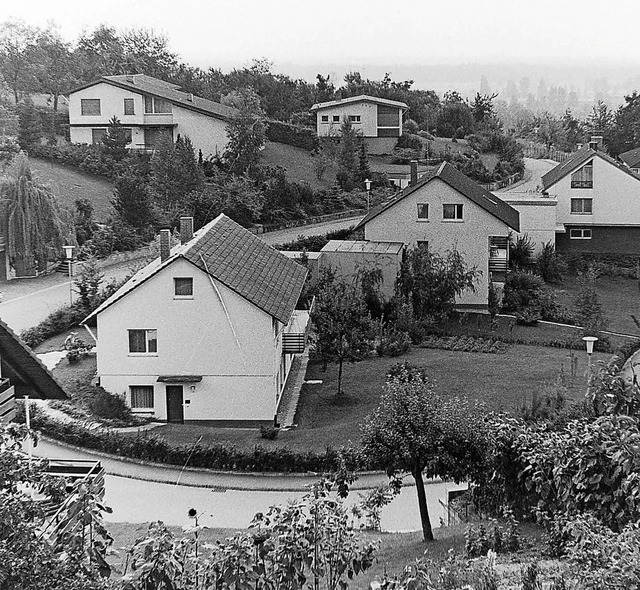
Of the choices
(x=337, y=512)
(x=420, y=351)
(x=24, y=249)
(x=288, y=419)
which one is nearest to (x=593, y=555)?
(x=337, y=512)

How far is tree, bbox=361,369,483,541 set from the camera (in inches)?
540

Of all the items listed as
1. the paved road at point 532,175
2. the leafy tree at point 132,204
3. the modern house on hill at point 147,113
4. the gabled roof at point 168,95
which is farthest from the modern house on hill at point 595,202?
the leafy tree at point 132,204

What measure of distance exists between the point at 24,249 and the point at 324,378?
14048 millimetres

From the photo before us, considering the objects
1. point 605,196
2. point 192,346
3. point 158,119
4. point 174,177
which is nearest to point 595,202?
point 605,196

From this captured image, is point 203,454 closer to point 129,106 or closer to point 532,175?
point 129,106

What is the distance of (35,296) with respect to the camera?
31875 mm

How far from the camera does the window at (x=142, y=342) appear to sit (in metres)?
21.7

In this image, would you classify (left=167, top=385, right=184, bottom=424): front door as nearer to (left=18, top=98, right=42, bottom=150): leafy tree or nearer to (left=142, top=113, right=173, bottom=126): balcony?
(left=142, top=113, right=173, bottom=126): balcony

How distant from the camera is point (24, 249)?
112 feet

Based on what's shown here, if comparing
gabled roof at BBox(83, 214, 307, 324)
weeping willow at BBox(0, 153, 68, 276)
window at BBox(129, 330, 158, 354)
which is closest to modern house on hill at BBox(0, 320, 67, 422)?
gabled roof at BBox(83, 214, 307, 324)

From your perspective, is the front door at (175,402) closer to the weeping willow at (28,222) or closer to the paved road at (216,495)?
the paved road at (216,495)

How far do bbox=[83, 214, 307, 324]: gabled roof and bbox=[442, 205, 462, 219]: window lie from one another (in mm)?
8700

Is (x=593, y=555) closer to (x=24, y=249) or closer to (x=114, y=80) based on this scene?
(x=24, y=249)

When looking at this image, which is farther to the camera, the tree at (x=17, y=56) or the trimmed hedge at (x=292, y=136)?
the tree at (x=17, y=56)
